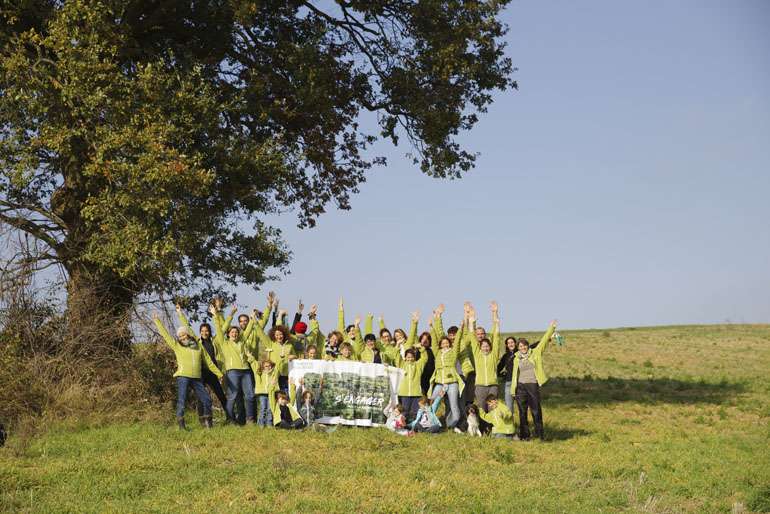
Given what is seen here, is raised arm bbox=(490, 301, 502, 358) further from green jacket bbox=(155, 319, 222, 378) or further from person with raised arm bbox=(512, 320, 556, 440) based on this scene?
green jacket bbox=(155, 319, 222, 378)

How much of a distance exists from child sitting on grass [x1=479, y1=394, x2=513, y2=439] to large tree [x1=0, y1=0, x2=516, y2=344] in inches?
295

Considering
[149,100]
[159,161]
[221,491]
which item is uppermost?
[149,100]

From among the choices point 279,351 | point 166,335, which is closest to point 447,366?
point 279,351

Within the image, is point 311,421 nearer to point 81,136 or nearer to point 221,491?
point 221,491

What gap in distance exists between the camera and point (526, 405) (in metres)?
17.6

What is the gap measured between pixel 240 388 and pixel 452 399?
4444 mm

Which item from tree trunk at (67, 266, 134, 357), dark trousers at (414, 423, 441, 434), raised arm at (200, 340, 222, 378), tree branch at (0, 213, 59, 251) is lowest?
dark trousers at (414, 423, 441, 434)

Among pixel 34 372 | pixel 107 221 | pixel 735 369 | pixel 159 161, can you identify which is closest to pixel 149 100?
pixel 159 161

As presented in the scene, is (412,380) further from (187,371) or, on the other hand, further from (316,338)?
(187,371)

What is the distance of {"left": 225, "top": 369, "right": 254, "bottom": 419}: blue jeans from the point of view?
18.0 m

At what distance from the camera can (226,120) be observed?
21703 mm

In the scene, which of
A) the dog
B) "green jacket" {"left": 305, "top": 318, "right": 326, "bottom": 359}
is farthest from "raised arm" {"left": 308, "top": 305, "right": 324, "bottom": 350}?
the dog

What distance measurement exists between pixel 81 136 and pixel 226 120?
3.83 meters

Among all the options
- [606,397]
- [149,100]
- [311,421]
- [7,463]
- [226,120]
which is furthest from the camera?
[606,397]
